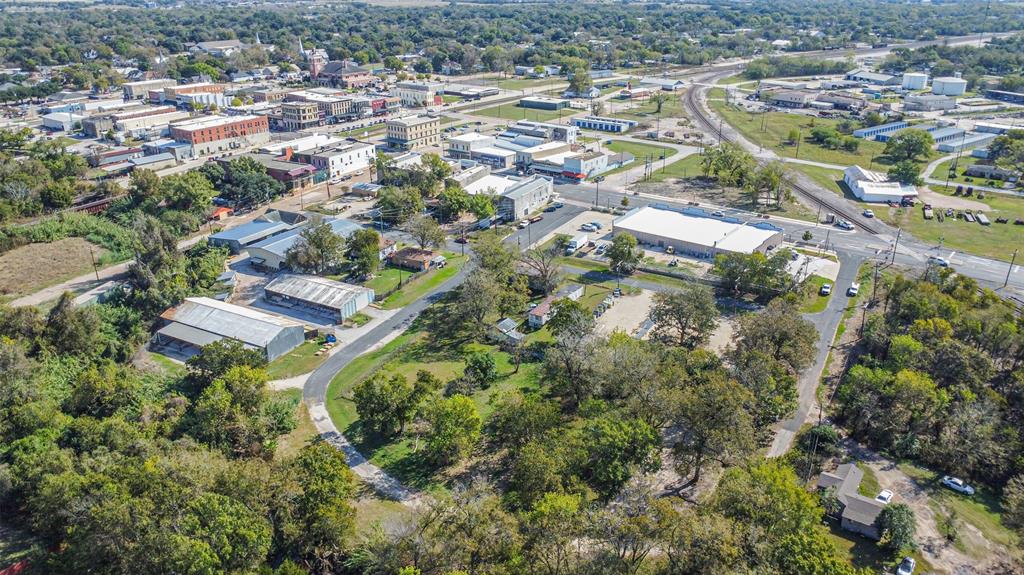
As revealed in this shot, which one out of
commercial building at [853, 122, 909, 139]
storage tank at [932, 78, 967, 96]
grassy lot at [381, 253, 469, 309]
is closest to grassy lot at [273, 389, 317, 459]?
grassy lot at [381, 253, 469, 309]

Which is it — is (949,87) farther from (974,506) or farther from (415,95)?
(974,506)

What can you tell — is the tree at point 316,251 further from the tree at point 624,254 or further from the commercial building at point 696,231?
the commercial building at point 696,231

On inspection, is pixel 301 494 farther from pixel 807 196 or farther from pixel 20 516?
pixel 807 196

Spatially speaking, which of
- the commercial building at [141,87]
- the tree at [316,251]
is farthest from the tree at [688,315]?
the commercial building at [141,87]

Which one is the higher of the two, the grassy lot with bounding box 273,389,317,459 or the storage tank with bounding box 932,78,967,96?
the storage tank with bounding box 932,78,967,96

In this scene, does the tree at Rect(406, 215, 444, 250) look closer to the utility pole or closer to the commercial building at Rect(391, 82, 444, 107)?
the utility pole
